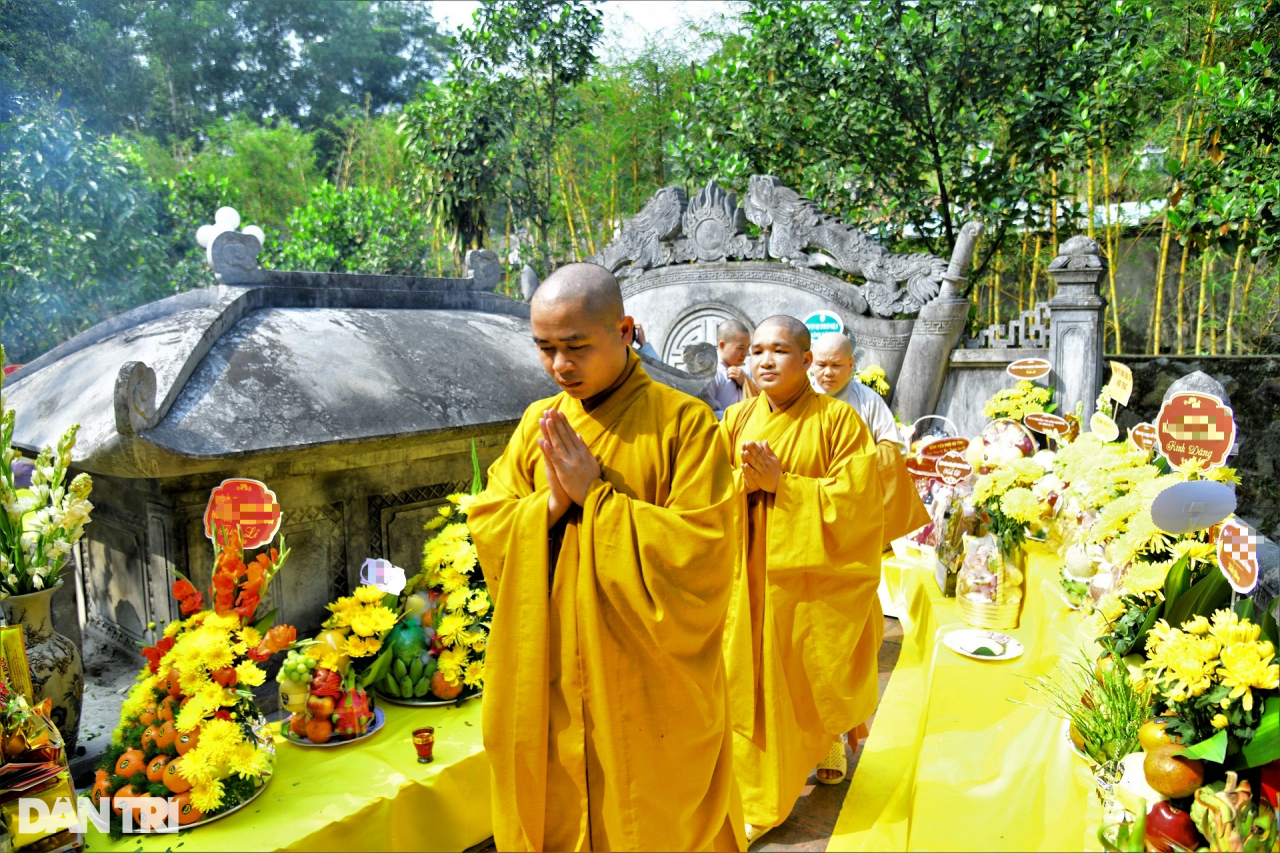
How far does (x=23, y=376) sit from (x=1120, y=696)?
4.47 metres

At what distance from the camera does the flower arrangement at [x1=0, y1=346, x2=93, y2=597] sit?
2.33m

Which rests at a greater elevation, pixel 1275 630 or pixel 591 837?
pixel 1275 630

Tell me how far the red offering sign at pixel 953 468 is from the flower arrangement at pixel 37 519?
352 centimetres

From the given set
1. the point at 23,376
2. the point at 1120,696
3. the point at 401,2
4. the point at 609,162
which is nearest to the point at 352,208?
the point at 609,162

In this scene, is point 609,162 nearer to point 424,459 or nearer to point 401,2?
point 424,459

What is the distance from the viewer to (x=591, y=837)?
6.33 ft

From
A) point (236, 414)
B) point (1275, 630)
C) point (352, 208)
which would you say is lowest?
point (1275, 630)

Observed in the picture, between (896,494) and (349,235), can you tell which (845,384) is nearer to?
(896,494)

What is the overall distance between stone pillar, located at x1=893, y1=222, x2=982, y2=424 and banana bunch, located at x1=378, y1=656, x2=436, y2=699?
450cm

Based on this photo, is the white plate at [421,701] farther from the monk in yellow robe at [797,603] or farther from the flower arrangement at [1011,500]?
the flower arrangement at [1011,500]

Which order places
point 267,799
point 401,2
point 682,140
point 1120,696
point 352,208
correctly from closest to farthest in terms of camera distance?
point 1120,696 < point 267,799 < point 682,140 < point 352,208 < point 401,2

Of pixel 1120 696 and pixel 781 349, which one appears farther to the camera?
pixel 781 349

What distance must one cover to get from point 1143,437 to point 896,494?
112 centimetres

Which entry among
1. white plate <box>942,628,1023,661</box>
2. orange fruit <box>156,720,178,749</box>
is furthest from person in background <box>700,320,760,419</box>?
orange fruit <box>156,720,178,749</box>
